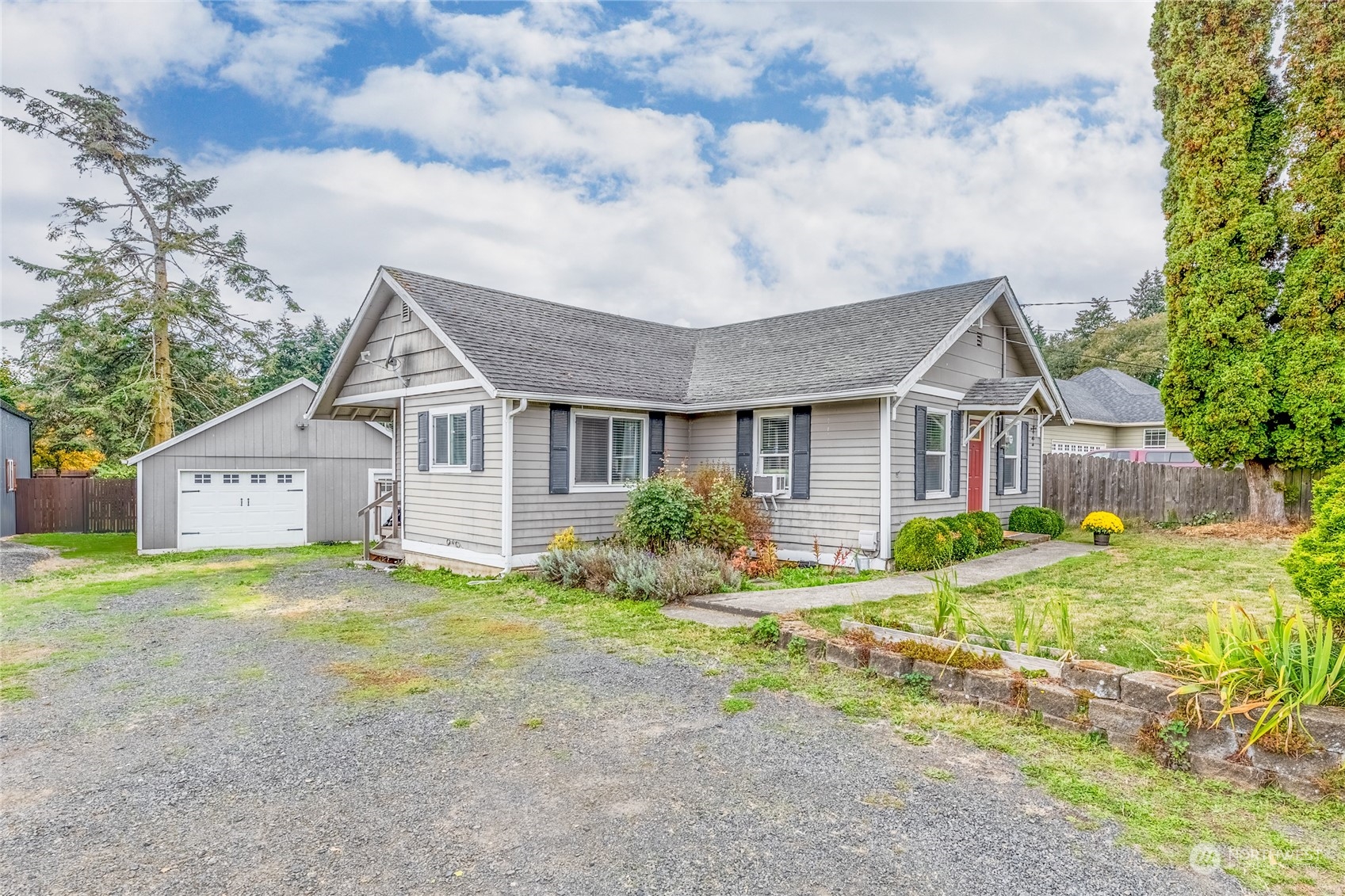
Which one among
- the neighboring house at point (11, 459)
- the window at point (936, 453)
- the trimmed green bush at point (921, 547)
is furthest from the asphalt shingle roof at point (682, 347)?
the neighboring house at point (11, 459)

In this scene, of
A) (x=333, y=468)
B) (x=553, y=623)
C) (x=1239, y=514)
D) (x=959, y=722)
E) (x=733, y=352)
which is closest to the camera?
(x=959, y=722)

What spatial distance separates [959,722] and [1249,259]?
47.0 feet

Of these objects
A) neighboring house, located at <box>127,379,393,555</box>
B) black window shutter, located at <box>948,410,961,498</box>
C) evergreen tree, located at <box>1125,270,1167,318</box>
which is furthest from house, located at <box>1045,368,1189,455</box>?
evergreen tree, located at <box>1125,270,1167,318</box>

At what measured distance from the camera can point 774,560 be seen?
11.3 m

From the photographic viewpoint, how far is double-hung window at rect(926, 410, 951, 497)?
12.3 m

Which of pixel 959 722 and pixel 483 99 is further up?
pixel 483 99

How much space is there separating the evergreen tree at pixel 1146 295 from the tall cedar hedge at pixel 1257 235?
45.1m

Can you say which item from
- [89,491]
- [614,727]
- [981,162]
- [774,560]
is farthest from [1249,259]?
[89,491]

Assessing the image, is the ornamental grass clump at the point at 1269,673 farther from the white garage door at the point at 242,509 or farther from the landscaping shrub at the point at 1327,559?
the white garage door at the point at 242,509

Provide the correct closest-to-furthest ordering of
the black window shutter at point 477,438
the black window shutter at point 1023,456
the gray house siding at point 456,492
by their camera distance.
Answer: the gray house siding at point 456,492
the black window shutter at point 477,438
the black window shutter at point 1023,456

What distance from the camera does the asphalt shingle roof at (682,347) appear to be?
11.4 m

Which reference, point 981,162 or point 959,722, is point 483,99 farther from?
point 959,722

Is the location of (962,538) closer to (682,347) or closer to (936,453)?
(936,453)

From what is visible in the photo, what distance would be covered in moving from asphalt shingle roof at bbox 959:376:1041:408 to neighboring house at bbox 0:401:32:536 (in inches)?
906
